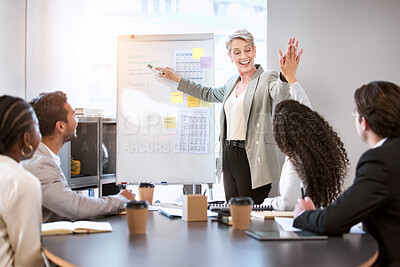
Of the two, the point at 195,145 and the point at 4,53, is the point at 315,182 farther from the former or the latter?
the point at 4,53

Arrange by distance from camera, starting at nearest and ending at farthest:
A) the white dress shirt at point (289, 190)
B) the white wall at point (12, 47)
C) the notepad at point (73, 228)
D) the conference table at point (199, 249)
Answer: the conference table at point (199, 249)
the notepad at point (73, 228)
the white dress shirt at point (289, 190)
the white wall at point (12, 47)

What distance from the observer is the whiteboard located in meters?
3.70

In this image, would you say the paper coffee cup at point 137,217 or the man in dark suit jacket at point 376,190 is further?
the paper coffee cup at point 137,217

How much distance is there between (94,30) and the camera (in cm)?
431

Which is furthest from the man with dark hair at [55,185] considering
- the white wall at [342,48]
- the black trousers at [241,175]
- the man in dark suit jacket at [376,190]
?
the white wall at [342,48]

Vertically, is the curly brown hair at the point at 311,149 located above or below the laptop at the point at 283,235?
above

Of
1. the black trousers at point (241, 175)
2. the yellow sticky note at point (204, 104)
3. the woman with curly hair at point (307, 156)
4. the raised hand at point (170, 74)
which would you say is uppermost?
the raised hand at point (170, 74)

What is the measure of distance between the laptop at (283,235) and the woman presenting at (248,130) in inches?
64.1

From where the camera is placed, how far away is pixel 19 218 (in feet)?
4.97

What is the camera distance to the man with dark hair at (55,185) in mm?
1920

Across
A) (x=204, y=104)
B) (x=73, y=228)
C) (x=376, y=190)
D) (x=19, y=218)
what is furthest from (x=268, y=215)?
(x=204, y=104)

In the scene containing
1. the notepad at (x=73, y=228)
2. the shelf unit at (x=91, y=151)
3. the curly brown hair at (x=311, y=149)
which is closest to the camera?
the notepad at (x=73, y=228)

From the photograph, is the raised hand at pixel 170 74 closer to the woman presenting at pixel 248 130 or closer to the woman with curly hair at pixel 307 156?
the woman presenting at pixel 248 130

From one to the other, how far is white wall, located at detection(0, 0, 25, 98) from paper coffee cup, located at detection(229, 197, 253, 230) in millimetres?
2425
